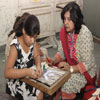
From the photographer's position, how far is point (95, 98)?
1.73 metres

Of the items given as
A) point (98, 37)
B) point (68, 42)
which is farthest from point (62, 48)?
point (98, 37)

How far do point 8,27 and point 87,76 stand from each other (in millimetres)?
2130

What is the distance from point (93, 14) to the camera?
460 cm

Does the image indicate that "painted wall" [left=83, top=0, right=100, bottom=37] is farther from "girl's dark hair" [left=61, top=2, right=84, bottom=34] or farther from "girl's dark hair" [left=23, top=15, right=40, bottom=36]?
"girl's dark hair" [left=23, top=15, right=40, bottom=36]

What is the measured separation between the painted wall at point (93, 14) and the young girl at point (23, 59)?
9.87 ft

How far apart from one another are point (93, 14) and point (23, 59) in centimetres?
330

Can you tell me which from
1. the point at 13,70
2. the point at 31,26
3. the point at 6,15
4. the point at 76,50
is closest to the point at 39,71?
the point at 13,70

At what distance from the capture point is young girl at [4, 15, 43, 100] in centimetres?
157

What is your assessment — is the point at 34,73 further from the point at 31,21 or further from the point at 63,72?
the point at 31,21

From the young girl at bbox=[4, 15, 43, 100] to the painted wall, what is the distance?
301cm

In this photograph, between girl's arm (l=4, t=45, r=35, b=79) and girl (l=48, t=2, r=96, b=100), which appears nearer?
girl's arm (l=4, t=45, r=35, b=79)

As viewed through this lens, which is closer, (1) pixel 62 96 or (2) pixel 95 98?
(2) pixel 95 98

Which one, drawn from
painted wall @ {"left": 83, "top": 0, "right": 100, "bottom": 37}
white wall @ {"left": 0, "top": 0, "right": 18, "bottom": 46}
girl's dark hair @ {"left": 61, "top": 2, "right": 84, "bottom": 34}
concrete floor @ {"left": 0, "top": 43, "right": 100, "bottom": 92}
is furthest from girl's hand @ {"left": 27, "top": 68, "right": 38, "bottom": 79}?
painted wall @ {"left": 83, "top": 0, "right": 100, "bottom": 37}

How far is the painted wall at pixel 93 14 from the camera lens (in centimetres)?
447
